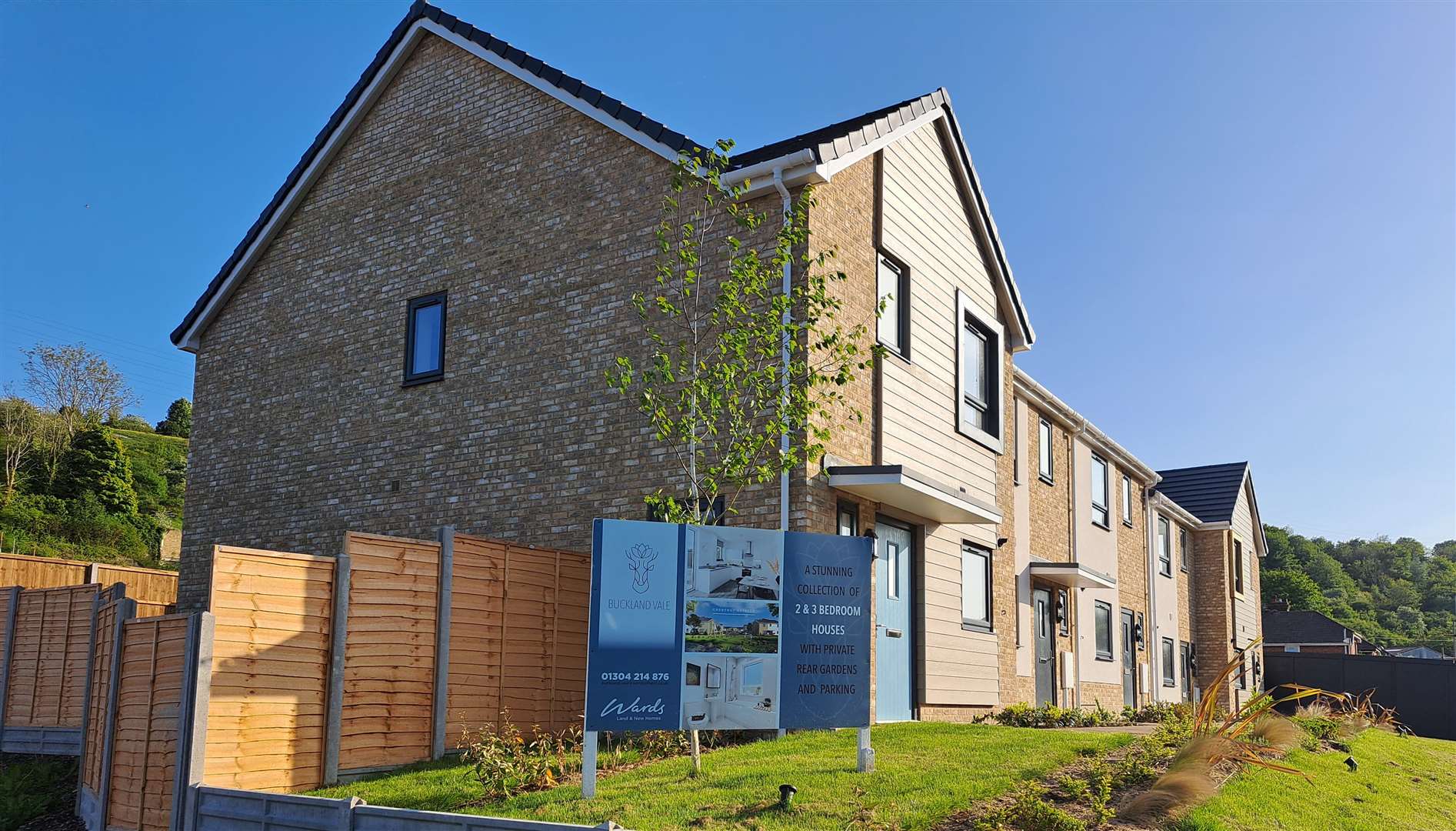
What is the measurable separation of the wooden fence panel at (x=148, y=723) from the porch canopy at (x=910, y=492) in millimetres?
6974

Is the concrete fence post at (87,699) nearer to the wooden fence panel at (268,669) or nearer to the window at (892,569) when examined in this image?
the wooden fence panel at (268,669)

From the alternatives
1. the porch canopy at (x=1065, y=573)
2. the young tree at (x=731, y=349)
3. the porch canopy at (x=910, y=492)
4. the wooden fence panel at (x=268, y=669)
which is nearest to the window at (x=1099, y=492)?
the porch canopy at (x=1065, y=573)

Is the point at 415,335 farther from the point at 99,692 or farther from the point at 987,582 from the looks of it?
the point at 987,582

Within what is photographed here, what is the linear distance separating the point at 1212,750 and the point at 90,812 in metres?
11.3

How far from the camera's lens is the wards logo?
1017cm

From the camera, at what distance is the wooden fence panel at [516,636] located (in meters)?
12.7

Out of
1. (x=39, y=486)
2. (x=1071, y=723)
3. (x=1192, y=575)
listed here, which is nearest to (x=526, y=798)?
(x=1071, y=723)

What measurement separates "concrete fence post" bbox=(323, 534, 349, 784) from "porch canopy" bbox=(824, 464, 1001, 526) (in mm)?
5315

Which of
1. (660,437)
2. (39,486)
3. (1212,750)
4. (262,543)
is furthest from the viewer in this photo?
(39,486)

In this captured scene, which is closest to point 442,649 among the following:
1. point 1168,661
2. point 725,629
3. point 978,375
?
point 725,629

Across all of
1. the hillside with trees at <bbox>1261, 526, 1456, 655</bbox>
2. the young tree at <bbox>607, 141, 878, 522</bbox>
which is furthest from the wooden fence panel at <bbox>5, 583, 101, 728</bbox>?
the hillside with trees at <bbox>1261, 526, 1456, 655</bbox>

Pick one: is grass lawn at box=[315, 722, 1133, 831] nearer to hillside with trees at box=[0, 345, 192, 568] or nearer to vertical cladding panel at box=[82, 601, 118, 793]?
vertical cladding panel at box=[82, 601, 118, 793]

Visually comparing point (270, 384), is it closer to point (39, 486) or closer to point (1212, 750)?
point (1212, 750)

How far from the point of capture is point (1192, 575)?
35000 millimetres
